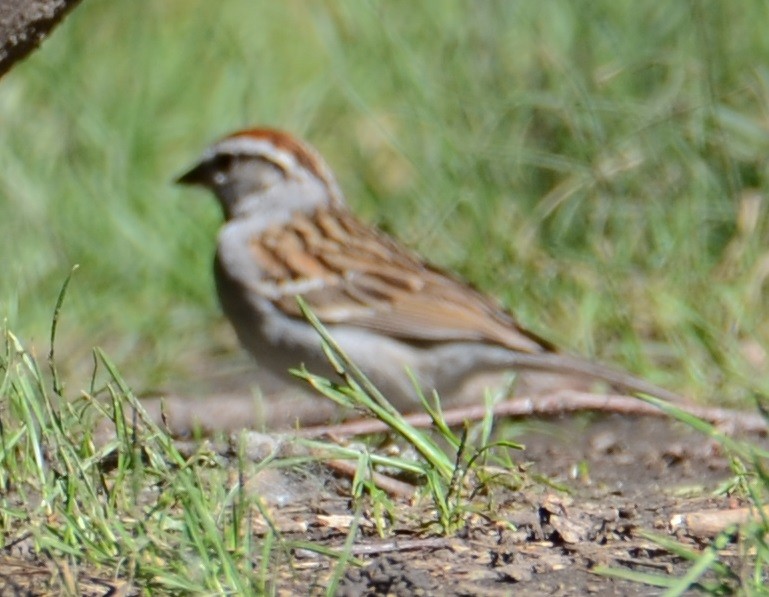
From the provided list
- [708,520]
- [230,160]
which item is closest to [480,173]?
[230,160]

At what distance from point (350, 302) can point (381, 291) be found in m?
0.10

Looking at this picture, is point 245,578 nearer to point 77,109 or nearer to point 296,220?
point 296,220

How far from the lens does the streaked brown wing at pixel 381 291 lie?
492 centimetres

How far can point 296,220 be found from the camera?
5449mm

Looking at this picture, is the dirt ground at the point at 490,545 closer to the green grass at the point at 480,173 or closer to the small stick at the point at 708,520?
the small stick at the point at 708,520

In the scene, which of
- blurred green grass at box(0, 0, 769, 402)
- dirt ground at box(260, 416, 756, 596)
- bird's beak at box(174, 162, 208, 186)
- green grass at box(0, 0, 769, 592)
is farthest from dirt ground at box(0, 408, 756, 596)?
bird's beak at box(174, 162, 208, 186)

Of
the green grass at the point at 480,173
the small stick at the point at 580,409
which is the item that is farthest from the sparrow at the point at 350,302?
the small stick at the point at 580,409

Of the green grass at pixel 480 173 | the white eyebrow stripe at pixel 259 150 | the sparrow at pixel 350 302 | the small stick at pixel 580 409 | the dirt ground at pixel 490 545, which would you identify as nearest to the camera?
the dirt ground at pixel 490 545

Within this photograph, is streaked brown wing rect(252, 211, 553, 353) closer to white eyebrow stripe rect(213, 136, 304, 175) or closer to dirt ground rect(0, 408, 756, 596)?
white eyebrow stripe rect(213, 136, 304, 175)

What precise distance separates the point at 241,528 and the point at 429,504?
0.46 metres

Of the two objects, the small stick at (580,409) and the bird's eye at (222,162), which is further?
the bird's eye at (222,162)

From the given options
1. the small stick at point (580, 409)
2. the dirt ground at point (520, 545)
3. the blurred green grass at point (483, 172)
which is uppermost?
the blurred green grass at point (483, 172)

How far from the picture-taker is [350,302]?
16.6ft

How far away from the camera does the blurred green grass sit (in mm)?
5137
